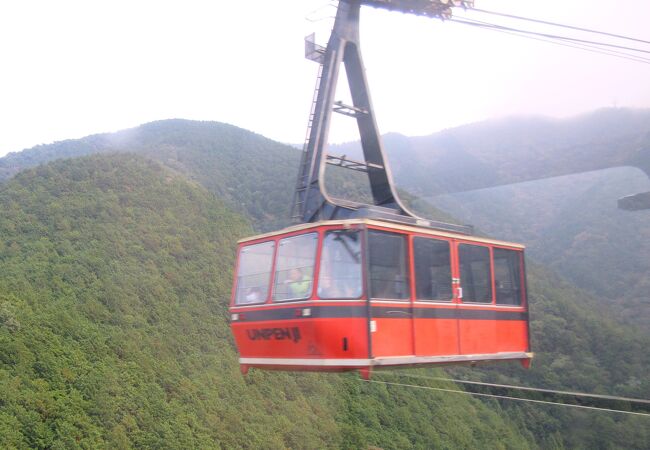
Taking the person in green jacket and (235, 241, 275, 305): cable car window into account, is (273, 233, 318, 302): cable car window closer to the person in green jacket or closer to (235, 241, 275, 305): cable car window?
the person in green jacket

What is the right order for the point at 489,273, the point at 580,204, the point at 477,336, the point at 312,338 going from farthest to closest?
the point at 580,204, the point at 489,273, the point at 477,336, the point at 312,338

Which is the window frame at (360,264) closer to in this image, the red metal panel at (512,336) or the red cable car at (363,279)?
the red cable car at (363,279)

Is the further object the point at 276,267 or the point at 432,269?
the point at 432,269

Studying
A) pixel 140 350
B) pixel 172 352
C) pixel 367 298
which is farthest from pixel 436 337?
pixel 172 352

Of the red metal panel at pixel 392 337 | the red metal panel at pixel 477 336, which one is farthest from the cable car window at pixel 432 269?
the red metal panel at pixel 477 336

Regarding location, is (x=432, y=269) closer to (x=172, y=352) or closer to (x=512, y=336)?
(x=512, y=336)

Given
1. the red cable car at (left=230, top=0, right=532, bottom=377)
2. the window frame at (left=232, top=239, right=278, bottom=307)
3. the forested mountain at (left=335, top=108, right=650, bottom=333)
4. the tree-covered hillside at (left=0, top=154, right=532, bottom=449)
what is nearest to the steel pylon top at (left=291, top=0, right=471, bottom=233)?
the red cable car at (left=230, top=0, right=532, bottom=377)

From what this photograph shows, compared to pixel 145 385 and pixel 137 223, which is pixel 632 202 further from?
pixel 137 223
